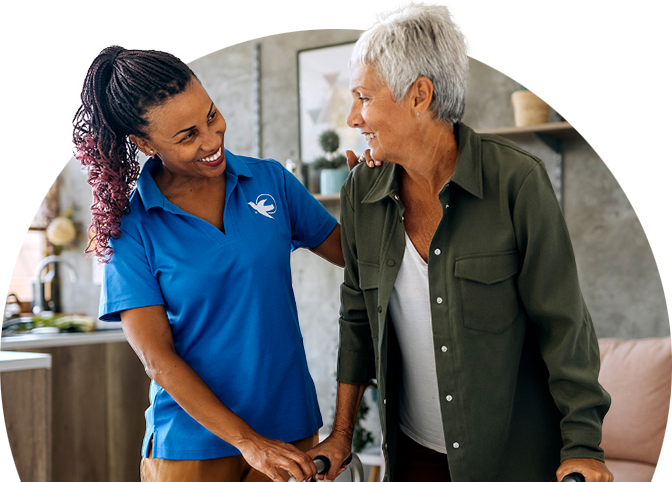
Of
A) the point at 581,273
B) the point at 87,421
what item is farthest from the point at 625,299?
the point at 87,421

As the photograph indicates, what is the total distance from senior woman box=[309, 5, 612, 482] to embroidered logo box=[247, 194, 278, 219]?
0.79 ft

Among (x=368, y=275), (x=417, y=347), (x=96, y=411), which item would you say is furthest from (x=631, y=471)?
(x=96, y=411)

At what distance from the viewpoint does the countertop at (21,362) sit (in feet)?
5.04

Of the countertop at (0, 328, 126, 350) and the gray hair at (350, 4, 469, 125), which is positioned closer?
Result: the gray hair at (350, 4, 469, 125)

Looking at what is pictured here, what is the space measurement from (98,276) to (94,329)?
6.07 ft

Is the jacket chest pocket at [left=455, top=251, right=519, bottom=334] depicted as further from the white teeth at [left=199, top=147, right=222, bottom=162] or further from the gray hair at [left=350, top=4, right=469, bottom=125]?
the white teeth at [left=199, top=147, right=222, bottom=162]

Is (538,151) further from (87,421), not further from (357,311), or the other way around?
(87,421)

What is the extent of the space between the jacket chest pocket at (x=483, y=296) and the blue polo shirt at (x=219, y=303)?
42 centimetres

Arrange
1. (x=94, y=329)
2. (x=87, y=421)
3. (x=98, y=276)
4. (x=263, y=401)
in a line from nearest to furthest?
(x=263, y=401)
(x=87, y=421)
(x=94, y=329)
(x=98, y=276)

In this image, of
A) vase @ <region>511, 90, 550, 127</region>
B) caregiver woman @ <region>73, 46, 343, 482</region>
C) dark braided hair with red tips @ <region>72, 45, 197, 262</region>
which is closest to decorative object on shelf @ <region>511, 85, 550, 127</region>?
vase @ <region>511, 90, 550, 127</region>

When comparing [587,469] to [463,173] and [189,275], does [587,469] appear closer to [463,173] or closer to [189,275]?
[463,173]

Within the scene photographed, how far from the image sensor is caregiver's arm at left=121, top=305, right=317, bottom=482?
125cm

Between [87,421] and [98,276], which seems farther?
[98,276]

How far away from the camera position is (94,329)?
3.24 metres
